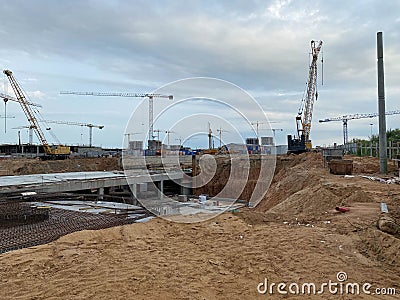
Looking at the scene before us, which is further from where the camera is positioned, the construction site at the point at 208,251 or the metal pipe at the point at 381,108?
the metal pipe at the point at 381,108

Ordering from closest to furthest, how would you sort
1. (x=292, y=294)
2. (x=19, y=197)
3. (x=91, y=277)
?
(x=292, y=294)
(x=91, y=277)
(x=19, y=197)

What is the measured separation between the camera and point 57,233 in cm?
727

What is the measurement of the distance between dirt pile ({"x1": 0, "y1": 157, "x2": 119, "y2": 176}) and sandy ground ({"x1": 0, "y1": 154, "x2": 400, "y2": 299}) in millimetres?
32557

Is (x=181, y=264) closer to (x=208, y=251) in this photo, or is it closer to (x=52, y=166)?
(x=208, y=251)

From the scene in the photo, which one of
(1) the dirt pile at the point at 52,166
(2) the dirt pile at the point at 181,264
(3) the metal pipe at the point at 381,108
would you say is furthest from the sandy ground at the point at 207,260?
(1) the dirt pile at the point at 52,166

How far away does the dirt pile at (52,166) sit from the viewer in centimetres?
3491

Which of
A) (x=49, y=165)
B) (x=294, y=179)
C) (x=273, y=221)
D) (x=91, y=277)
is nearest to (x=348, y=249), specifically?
(x=273, y=221)

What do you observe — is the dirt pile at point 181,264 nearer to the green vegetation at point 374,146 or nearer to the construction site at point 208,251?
the construction site at point 208,251

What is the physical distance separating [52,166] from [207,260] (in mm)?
38620

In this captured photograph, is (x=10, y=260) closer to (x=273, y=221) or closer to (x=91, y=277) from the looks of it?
(x=91, y=277)

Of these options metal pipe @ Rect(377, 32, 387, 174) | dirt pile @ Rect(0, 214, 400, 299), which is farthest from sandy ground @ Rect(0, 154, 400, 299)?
metal pipe @ Rect(377, 32, 387, 174)

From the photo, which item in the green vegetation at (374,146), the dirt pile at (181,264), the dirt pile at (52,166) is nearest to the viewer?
the dirt pile at (181,264)

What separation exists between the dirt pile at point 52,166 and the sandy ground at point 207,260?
32.6 meters

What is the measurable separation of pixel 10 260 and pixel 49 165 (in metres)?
37.5
